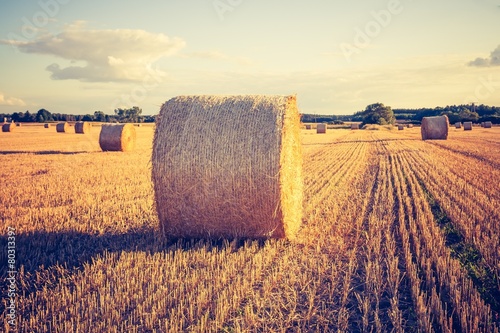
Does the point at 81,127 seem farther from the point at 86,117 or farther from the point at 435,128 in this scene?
the point at 86,117

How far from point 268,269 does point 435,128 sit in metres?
29.1

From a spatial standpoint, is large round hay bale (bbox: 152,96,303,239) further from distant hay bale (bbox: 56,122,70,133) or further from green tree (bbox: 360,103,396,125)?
green tree (bbox: 360,103,396,125)

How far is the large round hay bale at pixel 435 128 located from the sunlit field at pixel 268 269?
22.1m

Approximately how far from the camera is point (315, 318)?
4277mm

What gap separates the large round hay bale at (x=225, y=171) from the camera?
21.9 ft

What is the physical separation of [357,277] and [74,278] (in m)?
3.66

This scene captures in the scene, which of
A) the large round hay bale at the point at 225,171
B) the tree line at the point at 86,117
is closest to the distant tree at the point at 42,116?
the tree line at the point at 86,117

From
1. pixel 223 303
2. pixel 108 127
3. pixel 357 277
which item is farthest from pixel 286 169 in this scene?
pixel 108 127

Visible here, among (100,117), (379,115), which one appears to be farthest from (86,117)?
(379,115)

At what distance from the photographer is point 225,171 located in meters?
6.73

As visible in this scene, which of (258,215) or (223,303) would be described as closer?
(223,303)

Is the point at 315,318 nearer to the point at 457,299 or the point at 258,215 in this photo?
the point at 457,299

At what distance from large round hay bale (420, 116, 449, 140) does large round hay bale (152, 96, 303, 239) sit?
27.2 meters

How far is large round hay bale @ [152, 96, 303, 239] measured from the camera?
6688 mm
